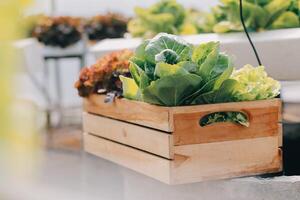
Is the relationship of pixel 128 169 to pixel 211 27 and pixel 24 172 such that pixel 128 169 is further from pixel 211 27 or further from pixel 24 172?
pixel 24 172

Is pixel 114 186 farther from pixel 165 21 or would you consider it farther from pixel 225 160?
pixel 225 160

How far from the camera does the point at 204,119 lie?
142 centimetres

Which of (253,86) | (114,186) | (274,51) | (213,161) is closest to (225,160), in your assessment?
(213,161)

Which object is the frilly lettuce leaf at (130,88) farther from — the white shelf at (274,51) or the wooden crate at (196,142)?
the white shelf at (274,51)

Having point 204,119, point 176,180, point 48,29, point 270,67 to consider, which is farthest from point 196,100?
point 48,29

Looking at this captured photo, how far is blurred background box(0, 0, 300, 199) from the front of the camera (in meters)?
0.39

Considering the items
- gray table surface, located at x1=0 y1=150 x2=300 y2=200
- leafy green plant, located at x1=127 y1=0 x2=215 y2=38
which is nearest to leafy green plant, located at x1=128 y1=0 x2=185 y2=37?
leafy green plant, located at x1=127 y1=0 x2=215 y2=38

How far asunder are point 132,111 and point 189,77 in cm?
24

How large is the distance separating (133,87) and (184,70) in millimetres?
229

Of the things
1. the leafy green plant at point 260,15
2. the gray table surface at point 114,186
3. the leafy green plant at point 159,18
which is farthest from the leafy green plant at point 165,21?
the gray table surface at point 114,186

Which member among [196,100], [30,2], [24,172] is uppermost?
[30,2]

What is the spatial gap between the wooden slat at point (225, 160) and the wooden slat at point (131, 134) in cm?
4

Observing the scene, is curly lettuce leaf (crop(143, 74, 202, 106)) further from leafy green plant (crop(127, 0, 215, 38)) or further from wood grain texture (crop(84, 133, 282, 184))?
leafy green plant (crop(127, 0, 215, 38))

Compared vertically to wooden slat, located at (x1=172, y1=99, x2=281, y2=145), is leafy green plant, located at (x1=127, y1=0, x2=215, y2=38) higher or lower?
higher
